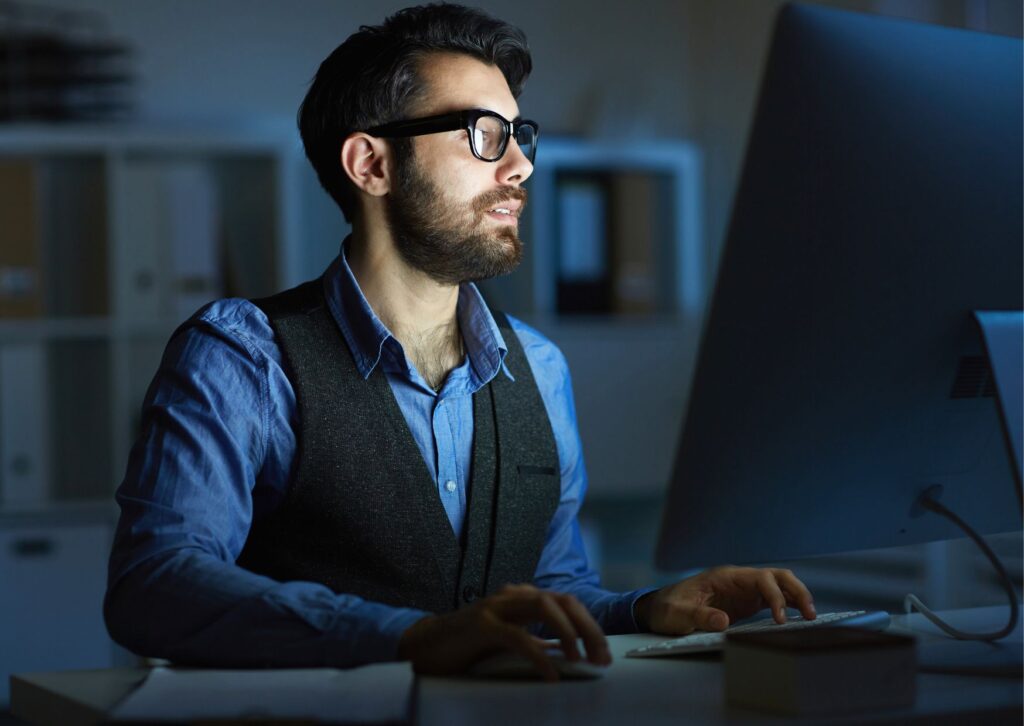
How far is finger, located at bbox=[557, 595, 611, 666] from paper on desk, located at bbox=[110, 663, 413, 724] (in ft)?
0.40

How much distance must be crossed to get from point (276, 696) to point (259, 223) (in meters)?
2.84

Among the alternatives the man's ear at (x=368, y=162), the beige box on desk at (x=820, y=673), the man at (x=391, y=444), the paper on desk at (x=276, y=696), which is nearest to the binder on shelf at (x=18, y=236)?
the man at (x=391, y=444)

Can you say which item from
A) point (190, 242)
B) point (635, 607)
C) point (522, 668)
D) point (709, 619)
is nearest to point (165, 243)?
point (190, 242)

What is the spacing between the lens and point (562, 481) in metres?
1.52

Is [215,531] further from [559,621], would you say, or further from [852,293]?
[852,293]

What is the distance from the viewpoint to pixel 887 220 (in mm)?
839

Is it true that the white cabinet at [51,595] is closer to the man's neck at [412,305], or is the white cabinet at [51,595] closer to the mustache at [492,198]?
the man's neck at [412,305]

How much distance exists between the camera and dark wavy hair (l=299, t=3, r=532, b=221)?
1.57 meters

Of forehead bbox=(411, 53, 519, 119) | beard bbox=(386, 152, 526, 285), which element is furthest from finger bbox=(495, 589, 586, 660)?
forehead bbox=(411, 53, 519, 119)

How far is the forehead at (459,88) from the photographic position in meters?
1.54

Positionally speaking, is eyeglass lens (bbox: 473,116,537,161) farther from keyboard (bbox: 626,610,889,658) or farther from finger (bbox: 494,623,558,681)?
finger (bbox: 494,623,558,681)

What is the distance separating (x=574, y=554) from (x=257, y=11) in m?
2.89

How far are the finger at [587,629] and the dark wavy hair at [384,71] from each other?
33.2 inches

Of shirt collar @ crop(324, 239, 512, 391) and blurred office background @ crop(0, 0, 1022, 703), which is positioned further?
blurred office background @ crop(0, 0, 1022, 703)
